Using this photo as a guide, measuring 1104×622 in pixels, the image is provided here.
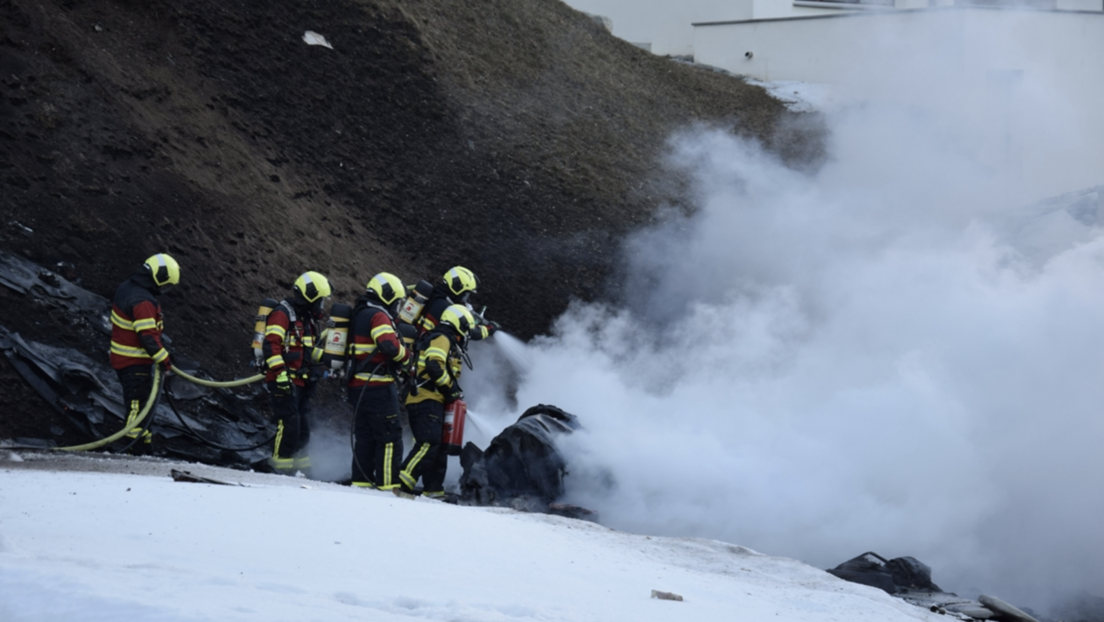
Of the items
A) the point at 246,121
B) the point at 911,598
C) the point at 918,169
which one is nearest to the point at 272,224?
the point at 246,121

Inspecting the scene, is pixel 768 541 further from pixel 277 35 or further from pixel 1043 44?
pixel 1043 44

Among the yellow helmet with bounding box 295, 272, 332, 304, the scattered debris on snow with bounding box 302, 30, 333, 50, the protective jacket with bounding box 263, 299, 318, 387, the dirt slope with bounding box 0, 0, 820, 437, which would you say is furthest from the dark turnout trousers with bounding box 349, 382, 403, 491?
the scattered debris on snow with bounding box 302, 30, 333, 50

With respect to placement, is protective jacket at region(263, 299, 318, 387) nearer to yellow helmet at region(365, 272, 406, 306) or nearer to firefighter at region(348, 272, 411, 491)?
firefighter at region(348, 272, 411, 491)

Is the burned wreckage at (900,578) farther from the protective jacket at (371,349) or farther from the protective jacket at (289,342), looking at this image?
the protective jacket at (289,342)

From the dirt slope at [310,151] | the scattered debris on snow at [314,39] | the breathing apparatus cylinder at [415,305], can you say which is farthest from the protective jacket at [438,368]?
the scattered debris on snow at [314,39]

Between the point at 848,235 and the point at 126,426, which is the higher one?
the point at 848,235

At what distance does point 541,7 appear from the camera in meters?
20.2

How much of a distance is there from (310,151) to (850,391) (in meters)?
9.05

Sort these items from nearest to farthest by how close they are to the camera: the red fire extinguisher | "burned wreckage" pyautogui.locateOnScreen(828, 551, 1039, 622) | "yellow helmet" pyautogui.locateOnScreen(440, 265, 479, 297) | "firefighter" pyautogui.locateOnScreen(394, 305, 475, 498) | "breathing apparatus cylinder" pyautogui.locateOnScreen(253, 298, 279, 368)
Result: "burned wreckage" pyautogui.locateOnScreen(828, 551, 1039, 622) → "firefighter" pyautogui.locateOnScreen(394, 305, 475, 498) → the red fire extinguisher → "breathing apparatus cylinder" pyautogui.locateOnScreen(253, 298, 279, 368) → "yellow helmet" pyautogui.locateOnScreen(440, 265, 479, 297)

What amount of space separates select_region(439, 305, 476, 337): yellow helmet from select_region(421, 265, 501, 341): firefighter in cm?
58

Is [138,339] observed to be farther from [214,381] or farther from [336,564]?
[336,564]

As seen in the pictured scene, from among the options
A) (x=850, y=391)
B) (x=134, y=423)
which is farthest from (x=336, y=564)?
(x=850, y=391)

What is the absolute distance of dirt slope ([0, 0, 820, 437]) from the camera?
11023mm

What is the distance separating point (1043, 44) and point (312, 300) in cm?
1723
